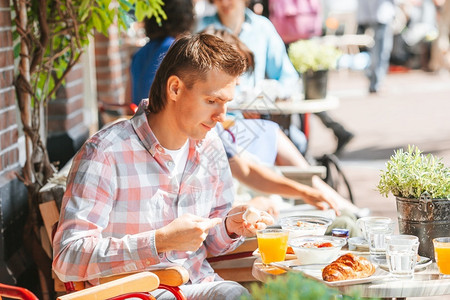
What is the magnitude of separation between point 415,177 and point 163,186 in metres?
0.87

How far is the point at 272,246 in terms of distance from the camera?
8.95ft

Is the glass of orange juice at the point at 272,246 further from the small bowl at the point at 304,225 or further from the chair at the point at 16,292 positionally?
the chair at the point at 16,292

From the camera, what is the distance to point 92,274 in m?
2.65

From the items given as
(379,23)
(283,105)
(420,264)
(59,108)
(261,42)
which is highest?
(261,42)

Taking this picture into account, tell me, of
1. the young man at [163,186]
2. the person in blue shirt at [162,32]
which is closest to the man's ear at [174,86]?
the young man at [163,186]

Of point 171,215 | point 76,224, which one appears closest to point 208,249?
point 171,215

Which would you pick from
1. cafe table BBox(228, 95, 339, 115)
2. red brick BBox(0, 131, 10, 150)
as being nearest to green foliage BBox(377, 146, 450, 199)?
red brick BBox(0, 131, 10, 150)

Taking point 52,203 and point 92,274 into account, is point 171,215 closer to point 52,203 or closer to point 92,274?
point 92,274

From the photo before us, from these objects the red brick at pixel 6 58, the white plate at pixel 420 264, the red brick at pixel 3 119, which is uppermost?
the red brick at pixel 6 58

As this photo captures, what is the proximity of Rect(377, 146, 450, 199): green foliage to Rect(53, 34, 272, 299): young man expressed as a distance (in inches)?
17.6

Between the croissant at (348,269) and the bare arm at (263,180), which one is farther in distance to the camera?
the bare arm at (263,180)

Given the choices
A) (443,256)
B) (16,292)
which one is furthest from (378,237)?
(16,292)

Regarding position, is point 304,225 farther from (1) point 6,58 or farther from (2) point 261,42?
(2) point 261,42

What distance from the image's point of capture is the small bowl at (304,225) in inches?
117
